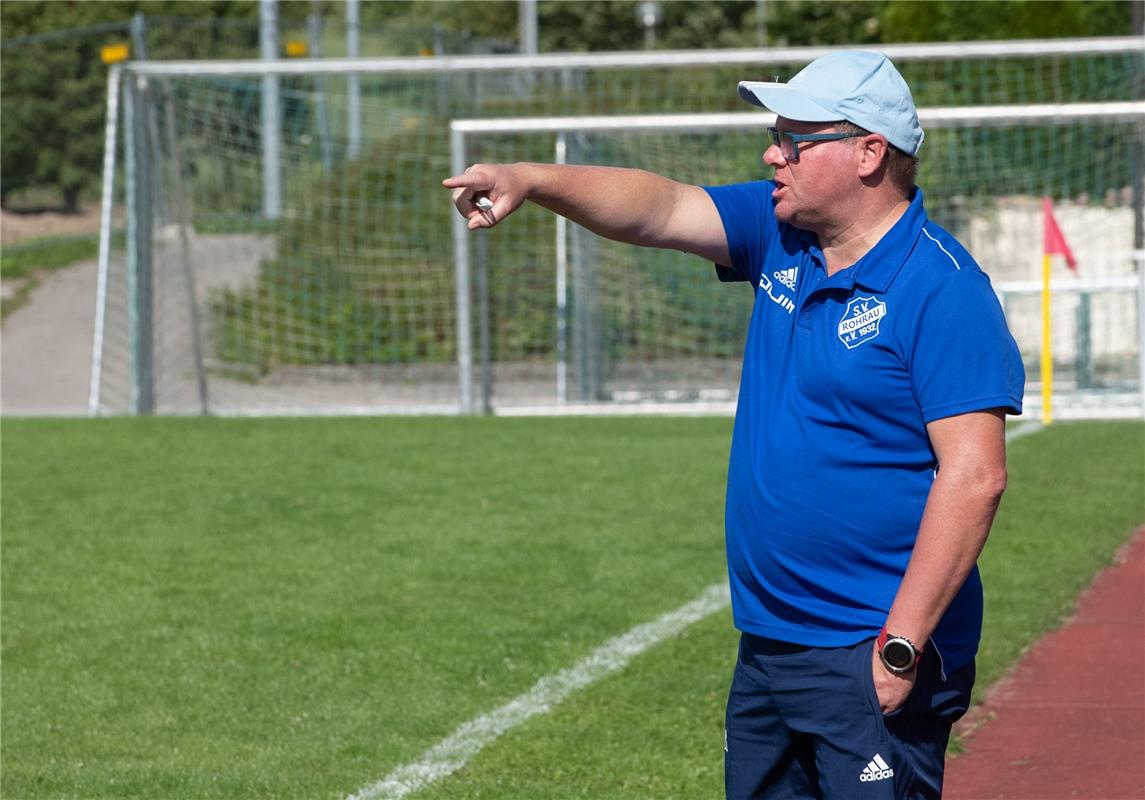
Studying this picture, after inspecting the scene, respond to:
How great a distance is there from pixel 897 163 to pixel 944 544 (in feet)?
2.34

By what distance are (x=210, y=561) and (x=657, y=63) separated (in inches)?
302

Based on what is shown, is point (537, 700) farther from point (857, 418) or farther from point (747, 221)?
point (857, 418)

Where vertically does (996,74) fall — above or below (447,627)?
above

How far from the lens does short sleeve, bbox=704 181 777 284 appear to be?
326cm

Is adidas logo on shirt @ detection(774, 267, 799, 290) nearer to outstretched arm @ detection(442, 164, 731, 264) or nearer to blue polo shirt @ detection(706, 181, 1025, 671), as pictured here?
blue polo shirt @ detection(706, 181, 1025, 671)

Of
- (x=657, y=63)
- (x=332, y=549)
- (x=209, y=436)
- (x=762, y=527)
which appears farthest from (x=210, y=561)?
(x=657, y=63)

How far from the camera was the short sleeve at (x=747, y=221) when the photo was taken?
3.26m

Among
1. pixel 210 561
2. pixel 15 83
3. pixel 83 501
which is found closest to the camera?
pixel 210 561

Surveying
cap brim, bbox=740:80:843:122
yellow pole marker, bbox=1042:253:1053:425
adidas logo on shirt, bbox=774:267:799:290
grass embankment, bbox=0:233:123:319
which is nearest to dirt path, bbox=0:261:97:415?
grass embankment, bbox=0:233:123:319

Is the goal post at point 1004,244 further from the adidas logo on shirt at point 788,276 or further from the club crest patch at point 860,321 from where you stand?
the club crest patch at point 860,321

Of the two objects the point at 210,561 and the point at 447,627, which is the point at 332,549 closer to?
the point at 210,561

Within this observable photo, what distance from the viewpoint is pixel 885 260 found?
9.53ft

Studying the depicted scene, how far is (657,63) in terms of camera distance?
47.2ft

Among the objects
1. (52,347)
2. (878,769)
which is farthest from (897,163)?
(52,347)
